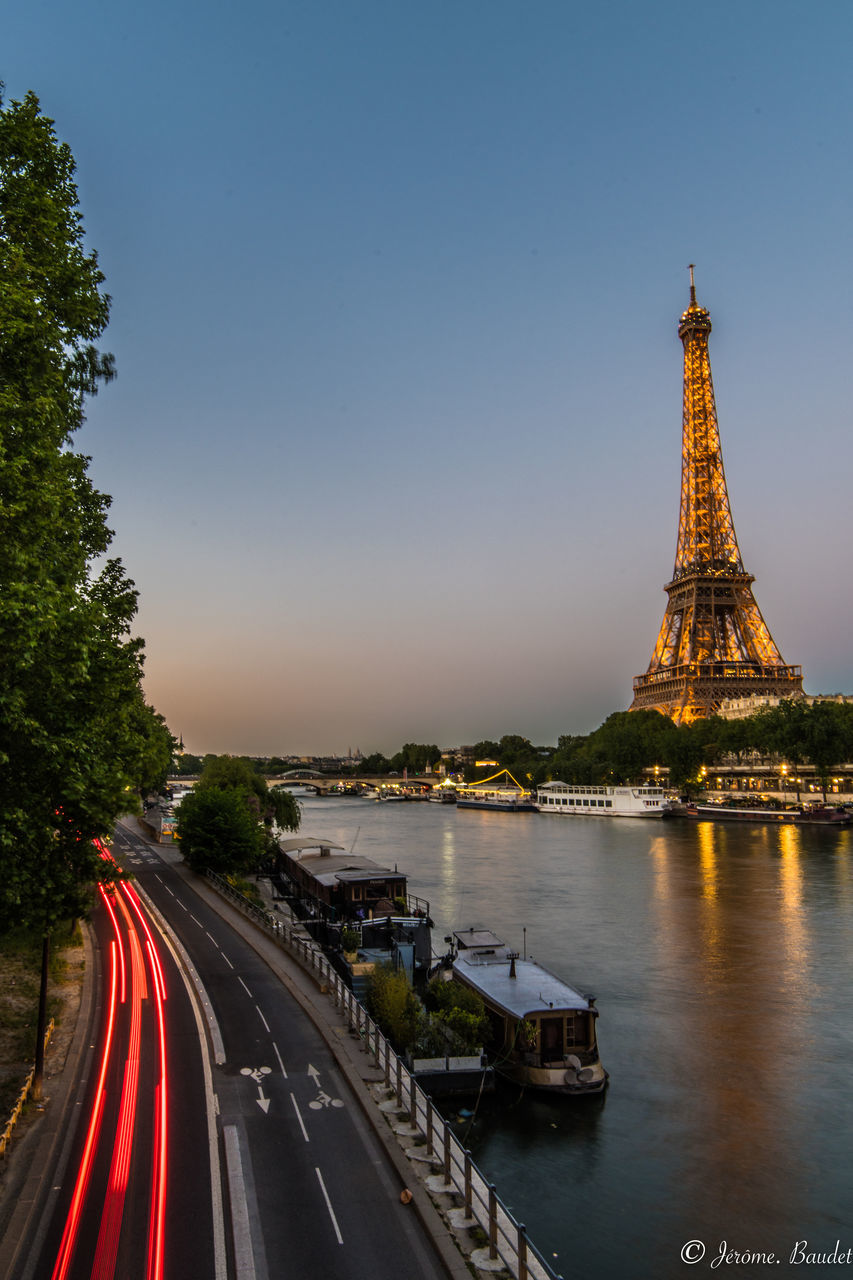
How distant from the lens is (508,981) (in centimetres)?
3088

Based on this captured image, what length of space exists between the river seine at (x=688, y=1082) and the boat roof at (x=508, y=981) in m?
2.50

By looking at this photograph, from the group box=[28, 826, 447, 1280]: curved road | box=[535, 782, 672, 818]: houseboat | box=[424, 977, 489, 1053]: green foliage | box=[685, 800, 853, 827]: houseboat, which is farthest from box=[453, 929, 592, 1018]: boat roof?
box=[535, 782, 672, 818]: houseboat

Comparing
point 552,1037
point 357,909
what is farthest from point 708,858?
point 552,1037

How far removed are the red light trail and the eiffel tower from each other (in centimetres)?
14072

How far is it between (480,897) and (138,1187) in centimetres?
4484

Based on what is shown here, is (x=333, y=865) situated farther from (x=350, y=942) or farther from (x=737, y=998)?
(x=737, y=998)

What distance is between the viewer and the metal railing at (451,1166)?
13.5 metres

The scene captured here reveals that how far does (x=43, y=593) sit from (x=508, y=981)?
75.1 feet

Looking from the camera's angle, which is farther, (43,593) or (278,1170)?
(278,1170)

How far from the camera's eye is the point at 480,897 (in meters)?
59.2

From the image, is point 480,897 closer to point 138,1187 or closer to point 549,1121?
point 549,1121

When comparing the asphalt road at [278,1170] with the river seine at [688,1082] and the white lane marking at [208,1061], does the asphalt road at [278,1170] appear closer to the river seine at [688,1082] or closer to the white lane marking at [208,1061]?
the white lane marking at [208,1061]

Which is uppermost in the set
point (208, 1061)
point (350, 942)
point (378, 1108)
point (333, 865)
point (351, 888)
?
point (333, 865)

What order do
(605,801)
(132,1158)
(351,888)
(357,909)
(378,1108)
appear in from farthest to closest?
(605,801), (351,888), (357,909), (378,1108), (132,1158)
